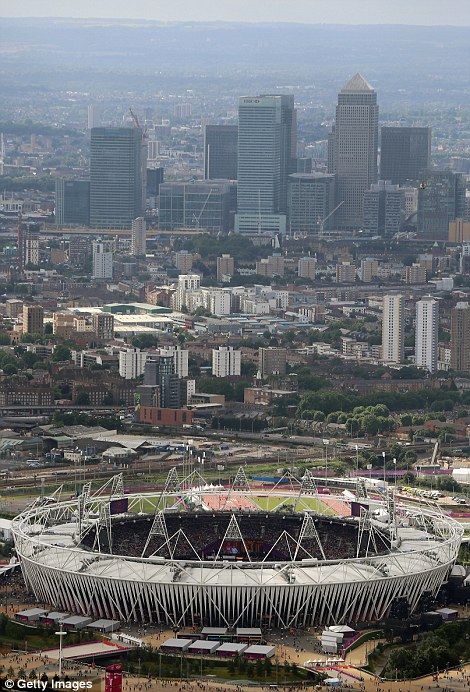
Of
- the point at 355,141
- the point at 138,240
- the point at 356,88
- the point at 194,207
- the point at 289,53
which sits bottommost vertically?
the point at 138,240

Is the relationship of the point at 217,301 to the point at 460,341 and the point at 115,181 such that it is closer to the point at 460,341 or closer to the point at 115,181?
the point at 460,341

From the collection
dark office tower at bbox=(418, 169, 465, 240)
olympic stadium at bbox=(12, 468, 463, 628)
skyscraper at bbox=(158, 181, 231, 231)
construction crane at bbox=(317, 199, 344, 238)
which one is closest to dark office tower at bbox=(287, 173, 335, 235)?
construction crane at bbox=(317, 199, 344, 238)

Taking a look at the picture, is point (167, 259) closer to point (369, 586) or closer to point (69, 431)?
point (69, 431)

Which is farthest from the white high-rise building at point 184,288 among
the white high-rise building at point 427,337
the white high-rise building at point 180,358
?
the white high-rise building at point 180,358

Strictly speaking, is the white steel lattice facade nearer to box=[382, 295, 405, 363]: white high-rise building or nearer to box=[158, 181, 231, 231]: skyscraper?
box=[382, 295, 405, 363]: white high-rise building

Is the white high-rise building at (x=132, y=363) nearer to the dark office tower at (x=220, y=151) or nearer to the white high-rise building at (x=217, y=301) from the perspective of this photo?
the white high-rise building at (x=217, y=301)

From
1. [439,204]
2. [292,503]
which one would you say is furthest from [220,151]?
[292,503]
